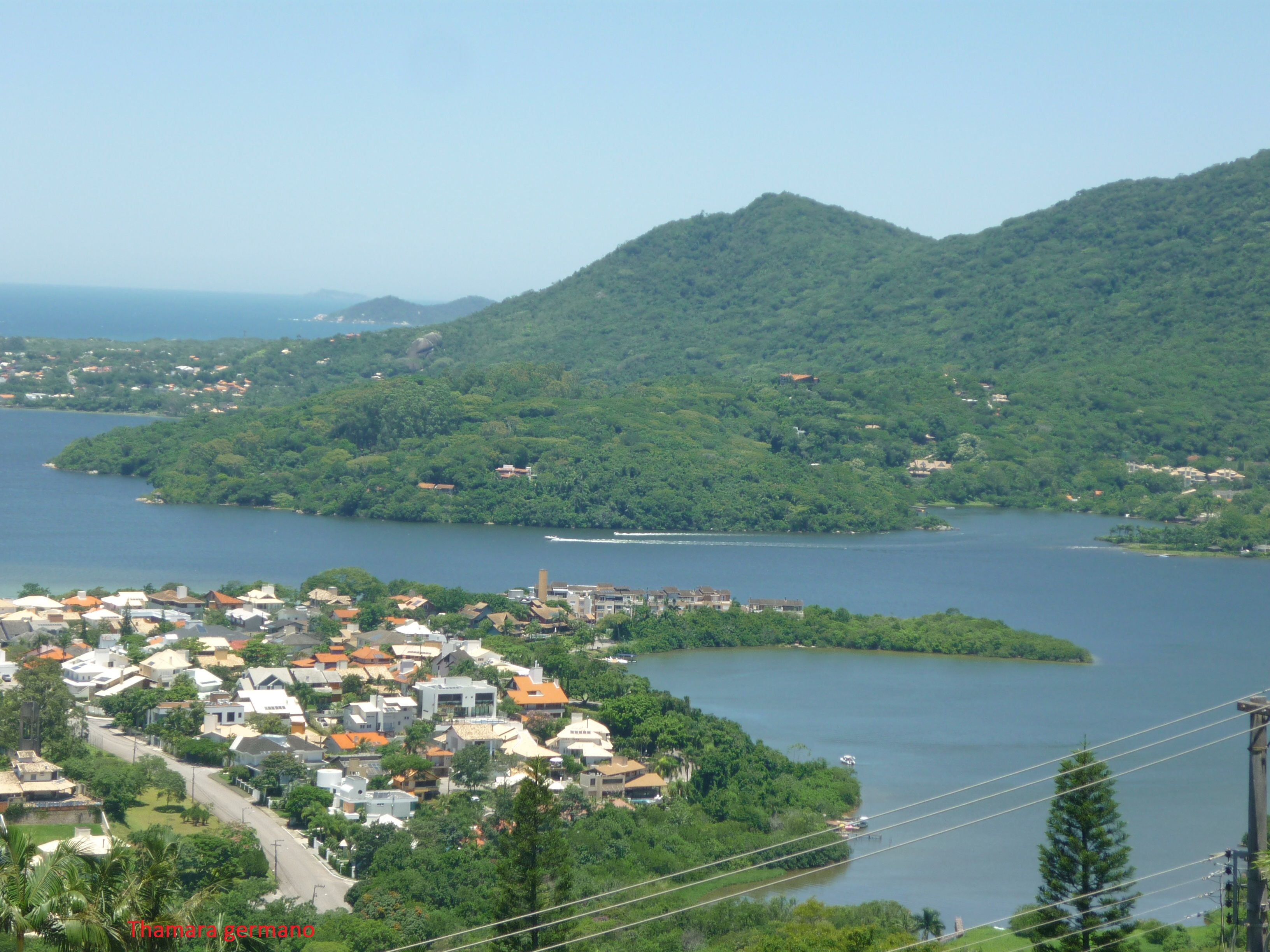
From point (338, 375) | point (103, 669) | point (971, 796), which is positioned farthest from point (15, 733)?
point (338, 375)

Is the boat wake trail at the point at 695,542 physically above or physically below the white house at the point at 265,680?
below

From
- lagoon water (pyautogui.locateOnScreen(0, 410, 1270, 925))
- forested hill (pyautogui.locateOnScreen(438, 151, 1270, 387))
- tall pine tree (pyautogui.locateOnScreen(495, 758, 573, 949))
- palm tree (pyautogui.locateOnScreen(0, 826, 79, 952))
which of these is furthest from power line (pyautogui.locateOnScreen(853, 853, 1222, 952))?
forested hill (pyautogui.locateOnScreen(438, 151, 1270, 387))

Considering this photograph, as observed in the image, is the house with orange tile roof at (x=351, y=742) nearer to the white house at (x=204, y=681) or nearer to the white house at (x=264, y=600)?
the white house at (x=204, y=681)

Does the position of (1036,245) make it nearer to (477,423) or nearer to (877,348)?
(877,348)

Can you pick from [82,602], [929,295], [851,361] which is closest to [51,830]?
[82,602]

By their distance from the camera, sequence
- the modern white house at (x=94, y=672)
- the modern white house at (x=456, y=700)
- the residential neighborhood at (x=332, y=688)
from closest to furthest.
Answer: the residential neighborhood at (x=332, y=688) < the modern white house at (x=456, y=700) < the modern white house at (x=94, y=672)

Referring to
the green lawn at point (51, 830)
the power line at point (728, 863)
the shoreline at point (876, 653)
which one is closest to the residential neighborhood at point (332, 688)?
the green lawn at point (51, 830)

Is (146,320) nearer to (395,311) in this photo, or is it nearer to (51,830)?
(395,311)
